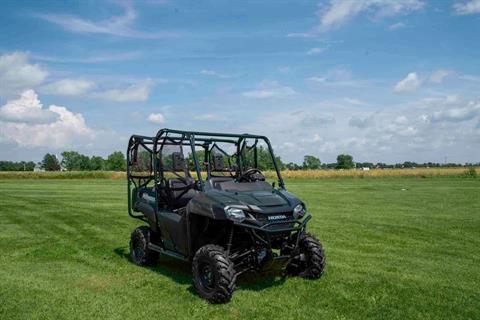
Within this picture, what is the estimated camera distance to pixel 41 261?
1009 cm

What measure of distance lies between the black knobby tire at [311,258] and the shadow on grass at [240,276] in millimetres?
415

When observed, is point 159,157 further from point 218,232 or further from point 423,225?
point 423,225

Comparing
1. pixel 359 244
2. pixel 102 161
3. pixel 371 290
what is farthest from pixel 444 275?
pixel 102 161

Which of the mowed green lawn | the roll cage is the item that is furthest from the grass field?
the roll cage

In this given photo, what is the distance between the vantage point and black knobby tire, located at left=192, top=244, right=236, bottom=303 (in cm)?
681

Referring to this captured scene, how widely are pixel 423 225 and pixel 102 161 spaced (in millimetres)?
170348

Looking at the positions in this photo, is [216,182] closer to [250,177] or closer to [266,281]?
[250,177]

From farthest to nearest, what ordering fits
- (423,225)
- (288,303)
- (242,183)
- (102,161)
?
(102,161), (423,225), (242,183), (288,303)

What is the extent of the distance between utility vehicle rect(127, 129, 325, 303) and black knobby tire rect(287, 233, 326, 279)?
0.05 ft

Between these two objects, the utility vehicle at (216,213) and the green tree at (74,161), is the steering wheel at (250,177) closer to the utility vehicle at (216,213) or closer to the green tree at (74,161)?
the utility vehicle at (216,213)

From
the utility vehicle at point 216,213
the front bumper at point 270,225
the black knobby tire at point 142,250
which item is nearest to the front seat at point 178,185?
the utility vehicle at point 216,213

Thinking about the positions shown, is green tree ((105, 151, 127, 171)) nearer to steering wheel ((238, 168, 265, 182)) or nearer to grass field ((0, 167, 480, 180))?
grass field ((0, 167, 480, 180))

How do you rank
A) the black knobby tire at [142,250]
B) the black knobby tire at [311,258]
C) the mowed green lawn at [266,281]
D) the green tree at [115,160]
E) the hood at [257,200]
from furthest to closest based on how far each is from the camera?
1. the green tree at [115,160]
2. the black knobby tire at [142,250]
3. the black knobby tire at [311,258]
4. the hood at [257,200]
5. the mowed green lawn at [266,281]

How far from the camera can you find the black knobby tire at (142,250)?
9.37 m
